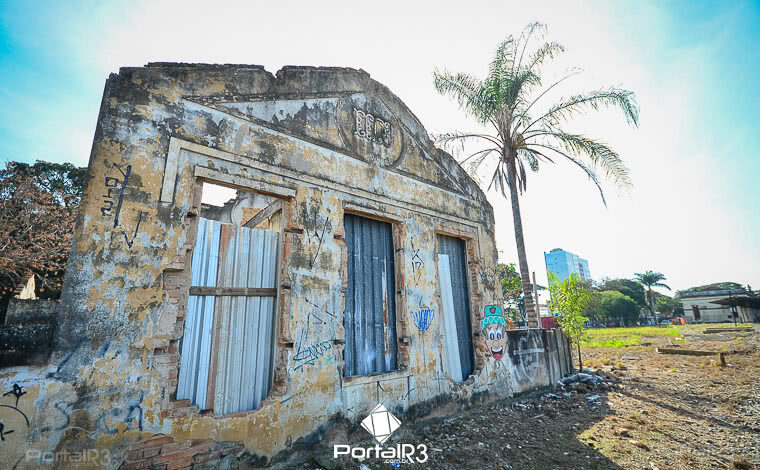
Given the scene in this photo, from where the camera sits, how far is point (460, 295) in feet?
22.7

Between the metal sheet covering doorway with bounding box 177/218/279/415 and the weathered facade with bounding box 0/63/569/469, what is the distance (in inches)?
0.6

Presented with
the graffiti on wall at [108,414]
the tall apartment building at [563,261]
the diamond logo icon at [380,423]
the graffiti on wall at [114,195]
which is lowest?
the diamond logo icon at [380,423]

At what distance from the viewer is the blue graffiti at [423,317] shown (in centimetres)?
573

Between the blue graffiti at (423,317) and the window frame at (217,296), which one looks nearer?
the window frame at (217,296)

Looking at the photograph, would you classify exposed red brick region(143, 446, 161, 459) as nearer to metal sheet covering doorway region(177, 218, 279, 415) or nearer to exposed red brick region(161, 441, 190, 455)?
exposed red brick region(161, 441, 190, 455)

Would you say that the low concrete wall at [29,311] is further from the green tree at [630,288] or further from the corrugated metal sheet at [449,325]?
the green tree at [630,288]

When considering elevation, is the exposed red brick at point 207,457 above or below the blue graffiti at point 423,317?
below

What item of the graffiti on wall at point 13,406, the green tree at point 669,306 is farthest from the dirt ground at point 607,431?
the green tree at point 669,306

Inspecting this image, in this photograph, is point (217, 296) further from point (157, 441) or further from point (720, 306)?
point (720, 306)

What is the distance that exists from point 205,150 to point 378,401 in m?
4.02

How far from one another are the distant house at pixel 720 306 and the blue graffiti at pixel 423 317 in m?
40.4

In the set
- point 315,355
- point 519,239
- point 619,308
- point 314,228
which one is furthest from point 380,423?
point 619,308

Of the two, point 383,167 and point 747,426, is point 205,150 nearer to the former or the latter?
point 383,167

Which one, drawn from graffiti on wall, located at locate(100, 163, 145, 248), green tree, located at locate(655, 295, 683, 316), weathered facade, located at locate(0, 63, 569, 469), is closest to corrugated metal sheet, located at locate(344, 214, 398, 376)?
weathered facade, located at locate(0, 63, 569, 469)
